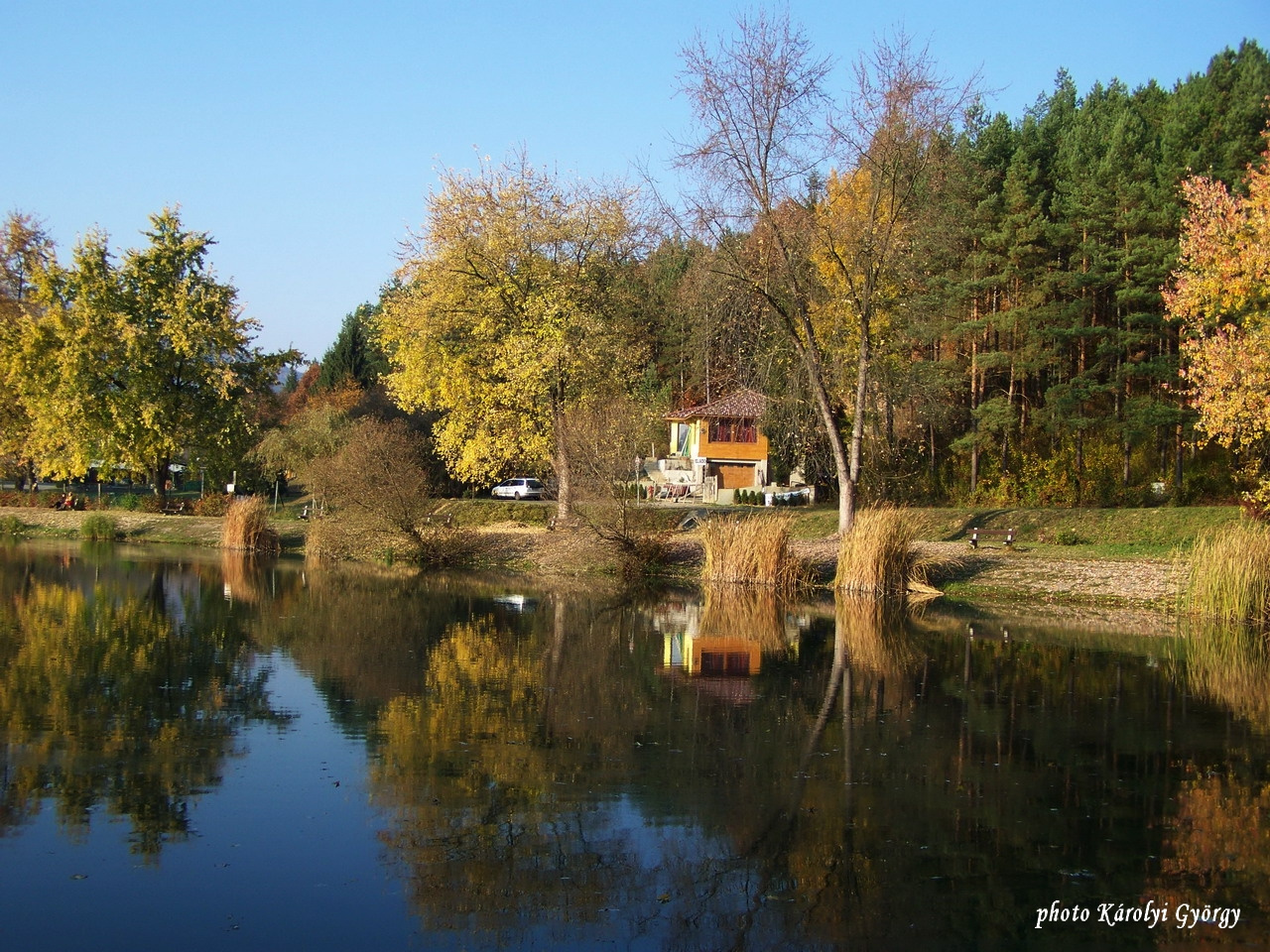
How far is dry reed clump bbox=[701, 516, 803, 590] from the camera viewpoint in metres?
26.8

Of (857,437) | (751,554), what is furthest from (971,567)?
(751,554)

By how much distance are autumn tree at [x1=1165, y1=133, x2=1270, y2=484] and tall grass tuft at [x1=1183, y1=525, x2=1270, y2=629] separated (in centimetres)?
274

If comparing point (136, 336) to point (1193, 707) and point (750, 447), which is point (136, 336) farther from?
point (1193, 707)

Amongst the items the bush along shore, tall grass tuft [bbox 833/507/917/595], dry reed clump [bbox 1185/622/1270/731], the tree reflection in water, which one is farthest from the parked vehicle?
dry reed clump [bbox 1185/622/1270/731]

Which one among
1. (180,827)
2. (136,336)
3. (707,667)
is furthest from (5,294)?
(180,827)

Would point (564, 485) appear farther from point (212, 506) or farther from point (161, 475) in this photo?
point (161, 475)

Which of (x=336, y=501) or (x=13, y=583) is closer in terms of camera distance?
(x=13, y=583)

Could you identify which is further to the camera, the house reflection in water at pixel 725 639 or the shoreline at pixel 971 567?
the shoreline at pixel 971 567

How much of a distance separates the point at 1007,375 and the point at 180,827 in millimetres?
42488

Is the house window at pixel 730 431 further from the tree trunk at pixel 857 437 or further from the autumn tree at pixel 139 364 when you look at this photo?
the tree trunk at pixel 857 437

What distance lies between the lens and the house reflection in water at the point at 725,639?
15.3 m

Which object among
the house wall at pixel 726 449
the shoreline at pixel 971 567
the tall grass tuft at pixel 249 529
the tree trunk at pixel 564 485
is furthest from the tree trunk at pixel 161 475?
the house wall at pixel 726 449

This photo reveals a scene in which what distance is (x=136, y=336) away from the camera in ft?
140

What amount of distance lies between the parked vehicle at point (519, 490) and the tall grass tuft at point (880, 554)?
36.0 m
